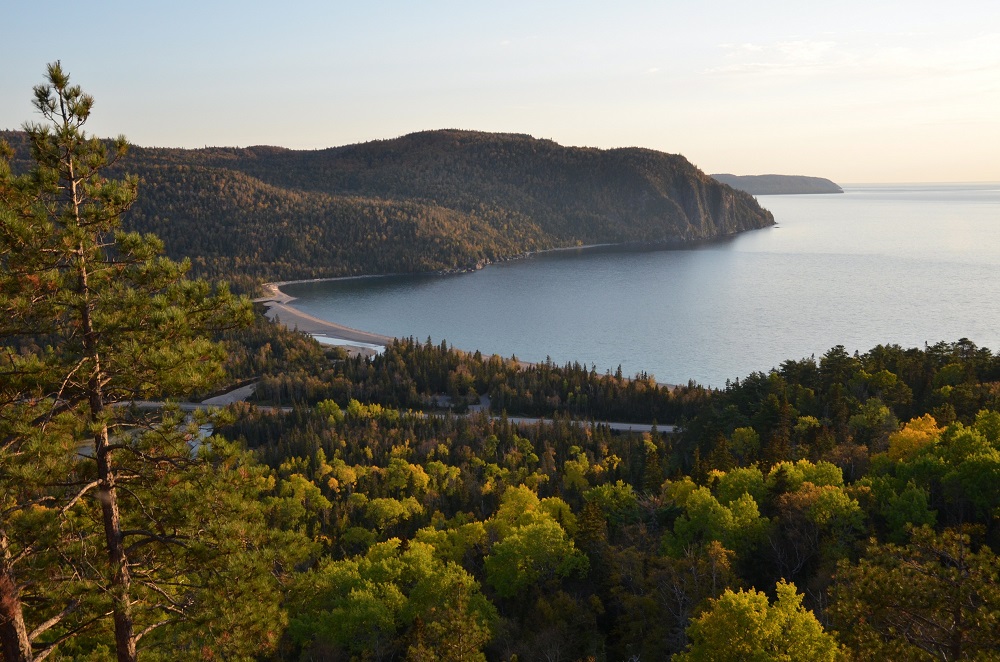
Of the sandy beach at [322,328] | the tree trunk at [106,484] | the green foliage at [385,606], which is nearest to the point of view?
the tree trunk at [106,484]

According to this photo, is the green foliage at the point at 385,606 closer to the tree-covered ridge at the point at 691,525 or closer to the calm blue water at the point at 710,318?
the tree-covered ridge at the point at 691,525

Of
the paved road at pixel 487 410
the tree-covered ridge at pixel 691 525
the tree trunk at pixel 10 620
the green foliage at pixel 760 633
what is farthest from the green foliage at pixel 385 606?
the paved road at pixel 487 410

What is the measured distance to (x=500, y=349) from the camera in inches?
5349

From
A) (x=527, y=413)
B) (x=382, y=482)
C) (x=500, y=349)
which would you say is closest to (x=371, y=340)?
(x=500, y=349)

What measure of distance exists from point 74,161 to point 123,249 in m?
1.72

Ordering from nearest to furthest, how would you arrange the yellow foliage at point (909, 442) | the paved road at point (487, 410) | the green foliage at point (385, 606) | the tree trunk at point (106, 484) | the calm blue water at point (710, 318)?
the tree trunk at point (106, 484) → the green foliage at point (385, 606) → the yellow foliage at point (909, 442) → the paved road at point (487, 410) → the calm blue water at point (710, 318)

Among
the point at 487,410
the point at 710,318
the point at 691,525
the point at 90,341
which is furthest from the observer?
the point at 710,318

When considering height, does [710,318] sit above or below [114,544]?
below

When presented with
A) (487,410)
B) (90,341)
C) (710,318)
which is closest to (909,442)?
(90,341)

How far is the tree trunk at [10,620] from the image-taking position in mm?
11688

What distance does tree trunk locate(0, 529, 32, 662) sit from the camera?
11.7m

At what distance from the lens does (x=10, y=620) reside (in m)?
11.8

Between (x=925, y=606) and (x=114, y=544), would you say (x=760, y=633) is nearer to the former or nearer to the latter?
(x=925, y=606)

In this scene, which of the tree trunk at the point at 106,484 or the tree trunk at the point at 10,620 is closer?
the tree trunk at the point at 10,620
